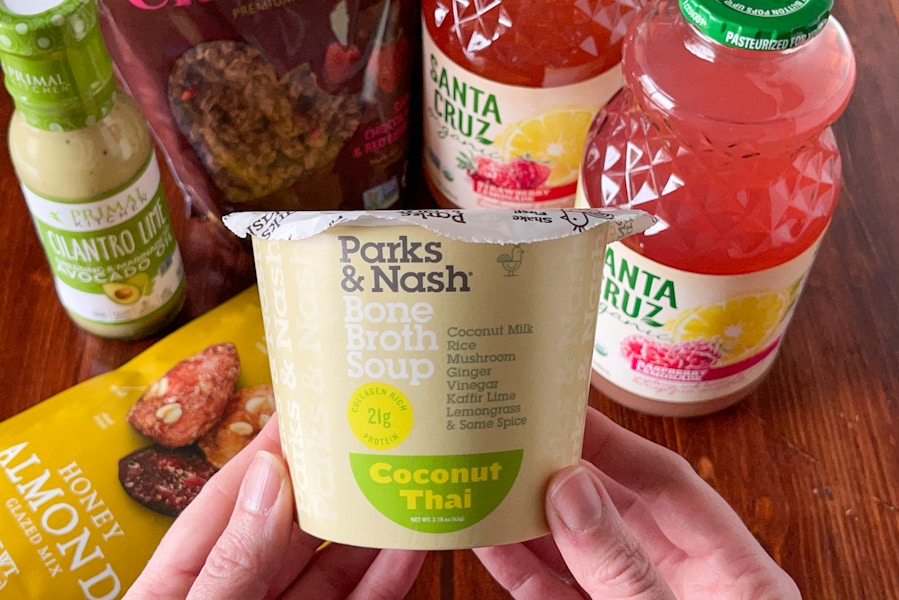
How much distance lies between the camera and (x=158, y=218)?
80 cm

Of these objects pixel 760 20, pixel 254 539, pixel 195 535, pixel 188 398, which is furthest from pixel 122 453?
pixel 760 20

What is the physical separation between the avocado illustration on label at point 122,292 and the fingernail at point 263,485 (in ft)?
1.05

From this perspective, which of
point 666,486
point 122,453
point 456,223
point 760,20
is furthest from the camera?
point 122,453

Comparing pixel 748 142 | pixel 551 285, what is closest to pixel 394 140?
pixel 748 142

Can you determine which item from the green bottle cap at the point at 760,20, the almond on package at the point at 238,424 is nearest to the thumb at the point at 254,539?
the almond on package at the point at 238,424

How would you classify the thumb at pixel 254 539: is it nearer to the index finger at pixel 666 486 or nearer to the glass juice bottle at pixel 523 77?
the index finger at pixel 666 486

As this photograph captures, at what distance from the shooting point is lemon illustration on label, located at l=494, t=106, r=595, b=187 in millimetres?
775

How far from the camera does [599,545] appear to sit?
0.53 m

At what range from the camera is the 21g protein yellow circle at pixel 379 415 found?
479mm

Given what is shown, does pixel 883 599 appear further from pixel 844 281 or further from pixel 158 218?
pixel 158 218

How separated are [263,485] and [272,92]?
14.0 inches

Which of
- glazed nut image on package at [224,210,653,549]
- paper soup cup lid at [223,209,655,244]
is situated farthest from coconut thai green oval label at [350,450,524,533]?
paper soup cup lid at [223,209,655,244]

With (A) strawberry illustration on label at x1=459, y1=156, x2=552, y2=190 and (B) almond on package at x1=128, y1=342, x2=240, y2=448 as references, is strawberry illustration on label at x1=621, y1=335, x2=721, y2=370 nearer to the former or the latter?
(A) strawberry illustration on label at x1=459, y1=156, x2=552, y2=190

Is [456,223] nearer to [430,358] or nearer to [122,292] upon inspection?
[430,358]
